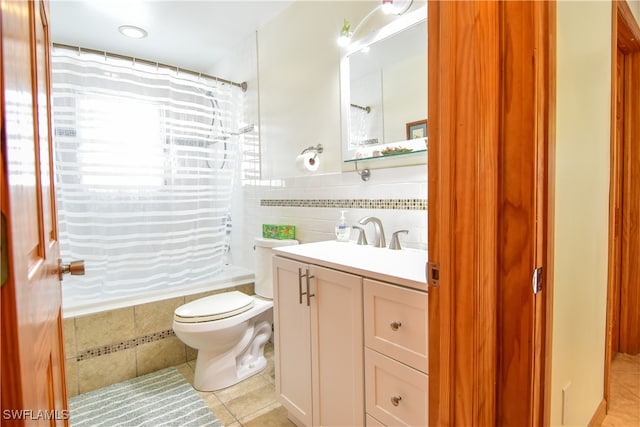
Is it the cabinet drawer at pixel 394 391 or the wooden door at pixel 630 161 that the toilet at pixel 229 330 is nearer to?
the cabinet drawer at pixel 394 391

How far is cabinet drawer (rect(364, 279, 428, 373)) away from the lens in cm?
96

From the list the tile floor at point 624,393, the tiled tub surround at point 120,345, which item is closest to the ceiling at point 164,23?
the tiled tub surround at point 120,345

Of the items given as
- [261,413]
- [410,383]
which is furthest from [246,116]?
[410,383]

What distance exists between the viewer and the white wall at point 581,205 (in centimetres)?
86

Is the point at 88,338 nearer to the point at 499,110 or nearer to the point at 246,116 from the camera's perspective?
the point at 246,116

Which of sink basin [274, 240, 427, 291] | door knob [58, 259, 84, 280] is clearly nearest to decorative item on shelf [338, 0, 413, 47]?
sink basin [274, 240, 427, 291]

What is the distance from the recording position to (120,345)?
6.46ft

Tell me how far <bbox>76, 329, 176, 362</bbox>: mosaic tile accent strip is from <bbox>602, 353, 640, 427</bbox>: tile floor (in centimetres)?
243

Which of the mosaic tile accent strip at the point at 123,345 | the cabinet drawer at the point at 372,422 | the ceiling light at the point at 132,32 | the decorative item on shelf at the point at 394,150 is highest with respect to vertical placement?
the ceiling light at the point at 132,32

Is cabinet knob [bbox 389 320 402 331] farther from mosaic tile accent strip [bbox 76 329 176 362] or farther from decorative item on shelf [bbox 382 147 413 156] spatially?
mosaic tile accent strip [bbox 76 329 176 362]

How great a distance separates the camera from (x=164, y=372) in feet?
6.77

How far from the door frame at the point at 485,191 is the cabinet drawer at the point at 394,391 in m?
0.20

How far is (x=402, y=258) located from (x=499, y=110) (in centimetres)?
74

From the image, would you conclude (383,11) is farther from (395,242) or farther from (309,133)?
(395,242)
